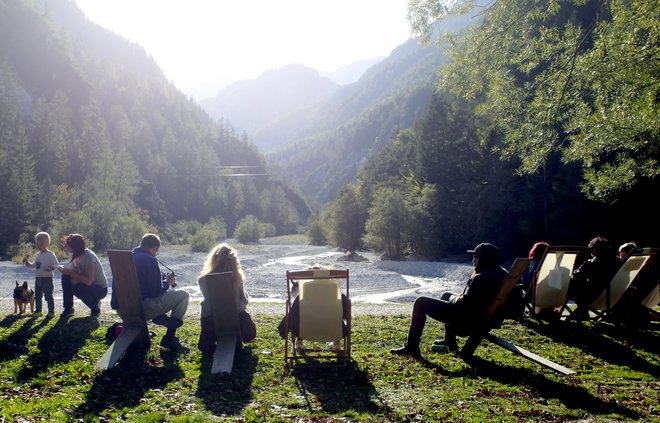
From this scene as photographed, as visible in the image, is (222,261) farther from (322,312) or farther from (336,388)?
(336,388)

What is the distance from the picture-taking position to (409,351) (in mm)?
8938

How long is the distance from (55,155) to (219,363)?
269 ft

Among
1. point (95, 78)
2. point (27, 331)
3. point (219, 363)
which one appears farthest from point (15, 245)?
point (95, 78)

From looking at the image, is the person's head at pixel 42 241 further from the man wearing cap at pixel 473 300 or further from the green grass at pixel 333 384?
the man wearing cap at pixel 473 300

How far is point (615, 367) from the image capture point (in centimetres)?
820

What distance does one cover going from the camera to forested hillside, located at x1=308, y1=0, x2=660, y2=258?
11.9m

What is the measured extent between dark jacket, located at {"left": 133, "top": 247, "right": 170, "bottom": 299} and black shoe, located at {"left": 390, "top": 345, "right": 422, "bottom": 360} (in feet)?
12.7

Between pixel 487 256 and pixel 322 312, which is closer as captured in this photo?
pixel 322 312

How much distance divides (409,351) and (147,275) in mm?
4291

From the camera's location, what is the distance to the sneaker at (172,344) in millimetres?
9188

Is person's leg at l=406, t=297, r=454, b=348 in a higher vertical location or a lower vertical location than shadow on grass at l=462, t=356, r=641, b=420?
higher

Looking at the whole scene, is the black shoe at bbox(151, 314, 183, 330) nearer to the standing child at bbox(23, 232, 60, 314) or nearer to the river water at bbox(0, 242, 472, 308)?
the standing child at bbox(23, 232, 60, 314)

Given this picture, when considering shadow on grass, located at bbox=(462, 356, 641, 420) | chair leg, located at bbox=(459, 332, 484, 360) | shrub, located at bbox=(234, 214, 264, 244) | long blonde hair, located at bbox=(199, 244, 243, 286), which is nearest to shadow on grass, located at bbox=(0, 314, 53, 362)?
long blonde hair, located at bbox=(199, 244, 243, 286)

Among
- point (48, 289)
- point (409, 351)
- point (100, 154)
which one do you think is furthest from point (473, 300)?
point (100, 154)
